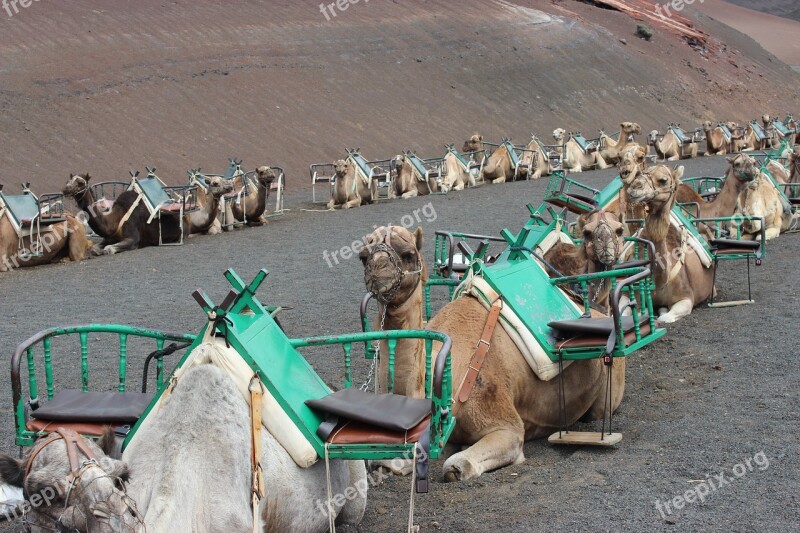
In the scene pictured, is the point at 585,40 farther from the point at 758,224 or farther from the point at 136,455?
the point at 136,455

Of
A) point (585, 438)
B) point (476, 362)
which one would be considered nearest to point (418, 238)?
point (476, 362)

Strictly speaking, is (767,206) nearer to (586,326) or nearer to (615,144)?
(586,326)

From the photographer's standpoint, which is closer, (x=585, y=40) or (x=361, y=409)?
(x=361, y=409)

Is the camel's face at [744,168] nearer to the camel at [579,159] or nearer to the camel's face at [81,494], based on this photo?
the camel's face at [81,494]

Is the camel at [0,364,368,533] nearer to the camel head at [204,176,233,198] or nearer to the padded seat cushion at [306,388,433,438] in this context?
the padded seat cushion at [306,388,433,438]

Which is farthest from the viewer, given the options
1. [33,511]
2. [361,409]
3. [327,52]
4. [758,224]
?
[327,52]

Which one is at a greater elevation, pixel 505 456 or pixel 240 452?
pixel 240 452

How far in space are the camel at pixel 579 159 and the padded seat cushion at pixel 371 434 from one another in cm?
2830

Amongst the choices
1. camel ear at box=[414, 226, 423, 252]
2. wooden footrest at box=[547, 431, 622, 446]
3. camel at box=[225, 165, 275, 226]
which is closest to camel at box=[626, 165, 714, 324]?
wooden footrest at box=[547, 431, 622, 446]

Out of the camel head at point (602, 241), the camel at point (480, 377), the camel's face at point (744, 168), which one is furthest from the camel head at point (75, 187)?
the camel at point (480, 377)

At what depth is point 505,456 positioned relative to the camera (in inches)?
246

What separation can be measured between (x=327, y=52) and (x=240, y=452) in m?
40.8

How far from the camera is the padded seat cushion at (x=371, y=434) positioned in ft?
14.4

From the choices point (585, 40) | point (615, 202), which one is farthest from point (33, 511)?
point (585, 40)
